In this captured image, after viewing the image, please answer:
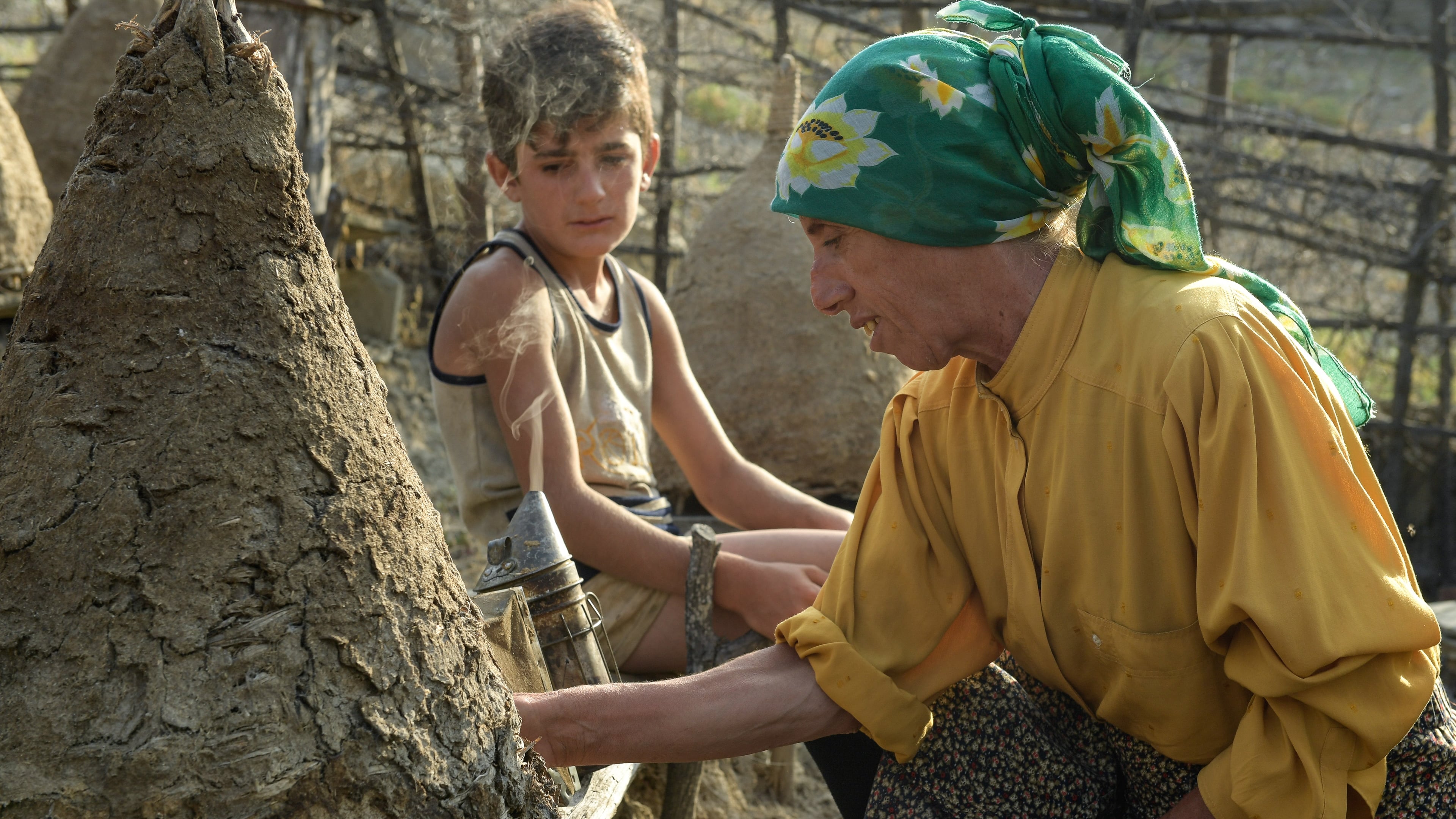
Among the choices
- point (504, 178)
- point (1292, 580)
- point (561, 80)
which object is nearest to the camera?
point (1292, 580)

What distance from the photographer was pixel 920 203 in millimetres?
1613

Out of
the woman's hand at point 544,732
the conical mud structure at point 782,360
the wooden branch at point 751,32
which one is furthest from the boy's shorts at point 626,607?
the wooden branch at point 751,32

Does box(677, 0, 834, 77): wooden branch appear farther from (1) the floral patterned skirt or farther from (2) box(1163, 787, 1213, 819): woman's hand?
(2) box(1163, 787, 1213, 819): woman's hand

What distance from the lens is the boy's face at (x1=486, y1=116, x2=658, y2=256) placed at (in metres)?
2.59

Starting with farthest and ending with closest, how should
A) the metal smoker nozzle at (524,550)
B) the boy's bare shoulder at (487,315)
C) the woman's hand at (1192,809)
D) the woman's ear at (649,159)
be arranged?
the woman's ear at (649,159)
the boy's bare shoulder at (487,315)
the metal smoker nozzle at (524,550)
the woman's hand at (1192,809)

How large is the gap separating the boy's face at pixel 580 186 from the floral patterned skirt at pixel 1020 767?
1296 mm

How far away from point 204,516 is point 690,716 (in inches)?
29.7

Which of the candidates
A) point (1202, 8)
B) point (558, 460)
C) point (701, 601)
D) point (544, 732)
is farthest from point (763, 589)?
point (1202, 8)

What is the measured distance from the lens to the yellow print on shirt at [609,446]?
2.57m

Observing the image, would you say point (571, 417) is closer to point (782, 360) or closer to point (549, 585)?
point (549, 585)

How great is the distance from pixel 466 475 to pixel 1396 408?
15.1ft

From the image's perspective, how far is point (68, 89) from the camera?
5.79m

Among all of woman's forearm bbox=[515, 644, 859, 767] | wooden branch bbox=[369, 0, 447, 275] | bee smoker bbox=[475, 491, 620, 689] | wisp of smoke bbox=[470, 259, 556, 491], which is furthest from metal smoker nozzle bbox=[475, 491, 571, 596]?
wooden branch bbox=[369, 0, 447, 275]

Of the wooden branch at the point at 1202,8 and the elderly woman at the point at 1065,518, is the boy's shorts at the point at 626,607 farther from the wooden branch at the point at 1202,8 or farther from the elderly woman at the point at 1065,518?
the wooden branch at the point at 1202,8
